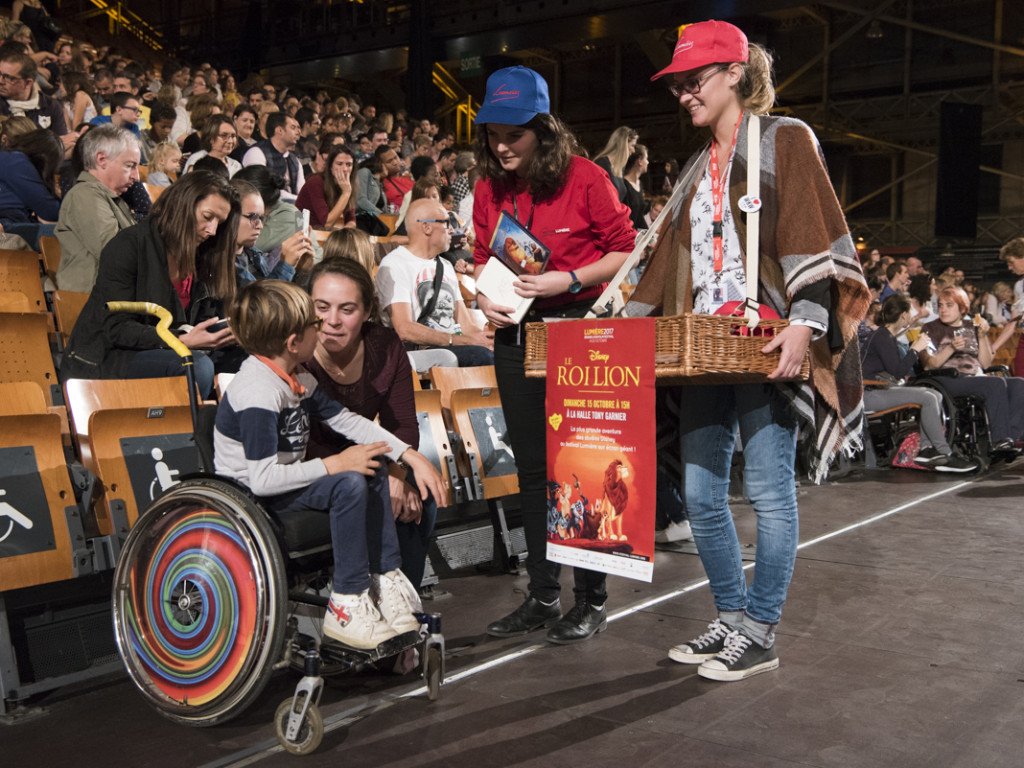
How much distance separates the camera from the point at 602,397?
2.20m

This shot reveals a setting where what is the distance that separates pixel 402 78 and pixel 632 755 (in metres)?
18.5

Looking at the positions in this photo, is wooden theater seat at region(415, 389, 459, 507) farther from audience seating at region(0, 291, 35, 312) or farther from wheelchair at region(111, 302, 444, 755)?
audience seating at region(0, 291, 35, 312)

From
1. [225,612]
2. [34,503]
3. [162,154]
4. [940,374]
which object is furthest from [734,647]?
[162,154]

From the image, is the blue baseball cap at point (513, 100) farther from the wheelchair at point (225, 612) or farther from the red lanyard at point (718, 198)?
the wheelchair at point (225, 612)

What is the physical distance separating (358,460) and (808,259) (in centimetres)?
110

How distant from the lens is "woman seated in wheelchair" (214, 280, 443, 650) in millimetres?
2078

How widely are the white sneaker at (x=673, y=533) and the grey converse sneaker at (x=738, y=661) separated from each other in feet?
4.95

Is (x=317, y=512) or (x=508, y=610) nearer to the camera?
(x=317, y=512)

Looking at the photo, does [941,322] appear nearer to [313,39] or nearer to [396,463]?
Answer: [396,463]

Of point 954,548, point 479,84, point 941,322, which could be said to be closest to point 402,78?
→ point 479,84

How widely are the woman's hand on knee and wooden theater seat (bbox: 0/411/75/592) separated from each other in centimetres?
80

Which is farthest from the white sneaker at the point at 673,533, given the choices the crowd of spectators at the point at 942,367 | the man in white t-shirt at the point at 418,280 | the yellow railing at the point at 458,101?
the yellow railing at the point at 458,101

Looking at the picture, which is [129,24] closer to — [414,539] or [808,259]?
[414,539]

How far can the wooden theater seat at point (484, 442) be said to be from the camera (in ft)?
11.8
